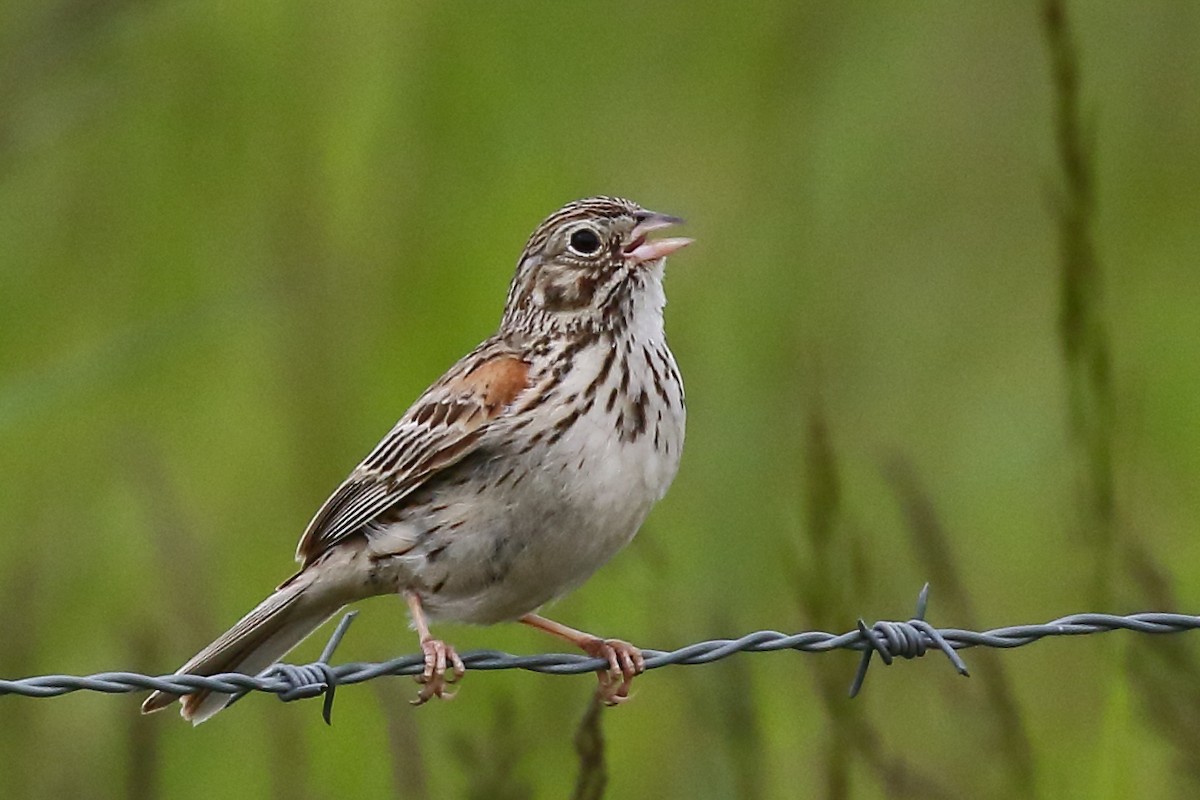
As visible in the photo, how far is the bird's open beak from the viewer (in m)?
6.46

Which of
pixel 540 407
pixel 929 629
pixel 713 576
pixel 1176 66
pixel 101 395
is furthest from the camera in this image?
pixel 1176 66

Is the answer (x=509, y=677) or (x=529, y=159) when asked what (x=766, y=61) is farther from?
(x=509, y=677)

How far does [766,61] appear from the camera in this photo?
10.0 meters

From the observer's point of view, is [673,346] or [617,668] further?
[673,346]

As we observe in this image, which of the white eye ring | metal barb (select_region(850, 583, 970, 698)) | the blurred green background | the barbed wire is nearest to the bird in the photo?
the white eye ring

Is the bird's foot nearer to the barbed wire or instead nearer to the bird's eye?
the barbed wire

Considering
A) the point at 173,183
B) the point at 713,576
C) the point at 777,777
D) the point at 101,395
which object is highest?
the point at 173,183

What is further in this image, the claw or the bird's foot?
the bird's foot

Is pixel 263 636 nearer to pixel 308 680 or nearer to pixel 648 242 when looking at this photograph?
pixel 308 680

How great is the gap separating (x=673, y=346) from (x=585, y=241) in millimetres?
1835

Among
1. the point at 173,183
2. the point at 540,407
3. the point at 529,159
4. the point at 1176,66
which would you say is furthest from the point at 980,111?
the point at 540,407

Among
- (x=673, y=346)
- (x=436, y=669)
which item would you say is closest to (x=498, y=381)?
(x=436, y=669)

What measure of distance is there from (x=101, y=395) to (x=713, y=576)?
92.5 inches

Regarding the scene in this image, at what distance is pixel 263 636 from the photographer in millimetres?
6492
